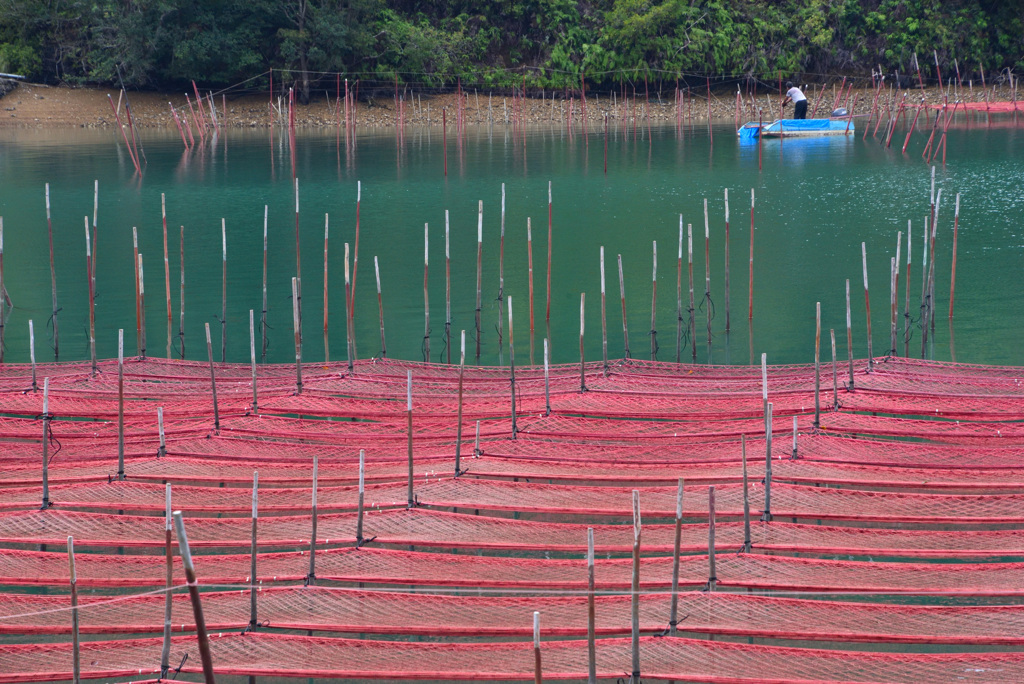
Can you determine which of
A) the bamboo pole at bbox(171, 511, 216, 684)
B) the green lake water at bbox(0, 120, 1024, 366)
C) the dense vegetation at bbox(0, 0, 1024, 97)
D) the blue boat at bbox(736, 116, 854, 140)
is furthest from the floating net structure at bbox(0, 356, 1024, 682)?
the dense vegetation at bbox(0, 0, 1024, 97)

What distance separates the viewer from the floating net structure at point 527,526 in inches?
233

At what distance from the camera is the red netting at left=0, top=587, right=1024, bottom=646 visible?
600cm

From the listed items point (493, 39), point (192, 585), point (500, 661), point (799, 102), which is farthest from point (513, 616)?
point (493, 39)

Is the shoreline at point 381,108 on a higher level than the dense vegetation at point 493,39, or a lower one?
lower

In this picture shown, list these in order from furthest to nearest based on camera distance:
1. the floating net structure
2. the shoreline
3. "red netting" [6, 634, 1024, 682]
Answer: the shoreline → the floating net structure → "red netting" [6, 634, 1024, 682]

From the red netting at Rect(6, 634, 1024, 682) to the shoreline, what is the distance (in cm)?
3548

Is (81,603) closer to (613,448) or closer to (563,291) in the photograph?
(613,448)

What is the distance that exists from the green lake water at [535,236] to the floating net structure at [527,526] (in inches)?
154

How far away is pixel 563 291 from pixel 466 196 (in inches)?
330

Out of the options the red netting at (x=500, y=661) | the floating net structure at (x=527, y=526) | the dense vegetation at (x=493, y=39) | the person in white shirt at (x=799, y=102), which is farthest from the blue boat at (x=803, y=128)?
the red netting at (x=500, y=661)

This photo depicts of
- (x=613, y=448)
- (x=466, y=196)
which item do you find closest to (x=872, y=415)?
(x=613, y=448)

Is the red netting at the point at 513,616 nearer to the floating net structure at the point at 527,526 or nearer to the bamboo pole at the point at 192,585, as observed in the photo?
the floating net structure at the point at 527,526

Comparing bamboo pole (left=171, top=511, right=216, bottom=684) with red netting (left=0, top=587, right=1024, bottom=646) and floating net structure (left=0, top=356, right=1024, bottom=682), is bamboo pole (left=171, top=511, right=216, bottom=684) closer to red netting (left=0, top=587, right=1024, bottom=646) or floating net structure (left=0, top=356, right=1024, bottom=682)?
floating net structure (left=0, top=356, right=1024, bottom=682)

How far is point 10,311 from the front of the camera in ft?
55.3
